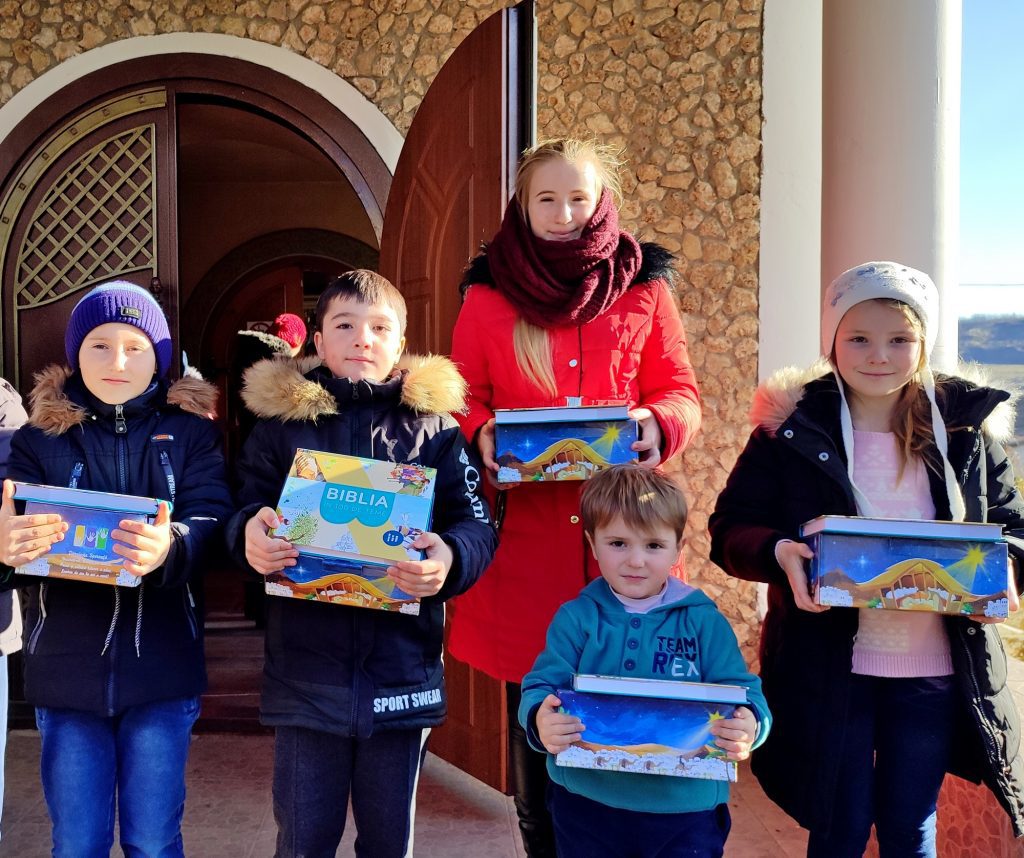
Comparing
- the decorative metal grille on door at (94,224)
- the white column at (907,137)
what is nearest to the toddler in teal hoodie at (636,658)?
the white column at (907,137)

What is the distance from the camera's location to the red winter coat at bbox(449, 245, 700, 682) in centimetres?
180

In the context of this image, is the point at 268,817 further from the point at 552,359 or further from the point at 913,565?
the point at 913,565

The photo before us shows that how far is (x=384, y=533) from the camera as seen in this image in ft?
4.80

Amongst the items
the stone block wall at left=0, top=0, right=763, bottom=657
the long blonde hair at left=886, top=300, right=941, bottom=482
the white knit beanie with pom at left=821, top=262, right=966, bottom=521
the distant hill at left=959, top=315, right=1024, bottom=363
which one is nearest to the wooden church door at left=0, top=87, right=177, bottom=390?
the stone block wall at left=0, top=0, right=763, bottom=657

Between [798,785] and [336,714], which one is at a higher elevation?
[336,714]

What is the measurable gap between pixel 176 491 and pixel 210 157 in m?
5.86

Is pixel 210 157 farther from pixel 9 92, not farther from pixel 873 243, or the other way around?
pixel 873 243

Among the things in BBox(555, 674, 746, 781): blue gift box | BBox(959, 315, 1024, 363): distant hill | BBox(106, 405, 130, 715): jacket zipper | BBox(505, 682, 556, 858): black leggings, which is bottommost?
BBox(505, 682, 556, 858): black leggings

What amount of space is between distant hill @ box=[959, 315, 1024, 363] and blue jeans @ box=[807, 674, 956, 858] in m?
8.11


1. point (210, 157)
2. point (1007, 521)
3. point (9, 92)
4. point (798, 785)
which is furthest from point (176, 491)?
point (210, 157)

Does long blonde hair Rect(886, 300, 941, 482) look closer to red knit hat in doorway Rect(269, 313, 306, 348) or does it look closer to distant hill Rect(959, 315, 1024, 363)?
red knit hat in doorway Rect(269, 313, 306, 348)

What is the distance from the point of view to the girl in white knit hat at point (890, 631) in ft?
5.23

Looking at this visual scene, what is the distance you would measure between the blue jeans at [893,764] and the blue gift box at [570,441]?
67 cm

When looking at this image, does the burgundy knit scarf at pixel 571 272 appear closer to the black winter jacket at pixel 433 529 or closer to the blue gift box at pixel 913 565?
the black winter jacket at pixel 433 529
